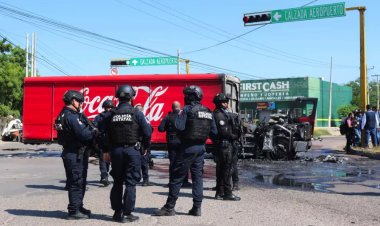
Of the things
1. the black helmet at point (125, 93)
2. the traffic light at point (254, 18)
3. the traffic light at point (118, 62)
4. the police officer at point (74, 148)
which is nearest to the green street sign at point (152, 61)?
the traffic light at point (118, 62)

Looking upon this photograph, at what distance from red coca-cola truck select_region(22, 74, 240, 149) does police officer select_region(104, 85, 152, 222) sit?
952 centimetres

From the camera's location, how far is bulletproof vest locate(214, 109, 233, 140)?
26.7 ft

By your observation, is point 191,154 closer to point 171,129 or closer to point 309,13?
point 171,129

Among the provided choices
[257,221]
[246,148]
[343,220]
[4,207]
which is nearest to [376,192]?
[343,220]

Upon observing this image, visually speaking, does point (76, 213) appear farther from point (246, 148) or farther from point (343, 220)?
point (246, 148)

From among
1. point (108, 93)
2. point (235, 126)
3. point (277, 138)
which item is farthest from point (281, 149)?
point (235, 126)

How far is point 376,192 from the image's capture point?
30.3 feet

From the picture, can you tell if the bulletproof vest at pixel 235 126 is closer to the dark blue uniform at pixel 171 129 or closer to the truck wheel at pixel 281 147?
the dark blue uniform at pixel 171 129

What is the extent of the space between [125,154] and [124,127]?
0.35m

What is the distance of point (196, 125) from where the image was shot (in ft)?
22.8

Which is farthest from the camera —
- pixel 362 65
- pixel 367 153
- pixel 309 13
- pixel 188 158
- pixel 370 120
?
pixel 362 65

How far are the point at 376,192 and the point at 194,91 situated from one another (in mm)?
4388

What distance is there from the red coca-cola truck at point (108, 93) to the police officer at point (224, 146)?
755 centimetres

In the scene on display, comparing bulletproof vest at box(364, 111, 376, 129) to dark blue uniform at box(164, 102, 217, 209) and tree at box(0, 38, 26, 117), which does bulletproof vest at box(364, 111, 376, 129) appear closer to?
dark blue uniform at box(164, 102, 217, 209)
